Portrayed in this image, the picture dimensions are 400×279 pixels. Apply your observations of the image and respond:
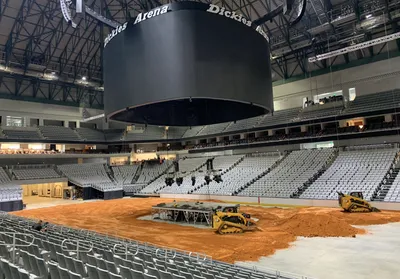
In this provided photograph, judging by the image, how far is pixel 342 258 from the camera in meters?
10.9

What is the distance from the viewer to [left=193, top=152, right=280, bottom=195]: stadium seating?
104 feet

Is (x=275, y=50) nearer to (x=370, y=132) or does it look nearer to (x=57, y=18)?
(x=370, y=132)

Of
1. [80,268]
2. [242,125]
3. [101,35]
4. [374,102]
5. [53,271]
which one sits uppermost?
[101,35]

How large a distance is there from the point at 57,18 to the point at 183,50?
88.6 feet

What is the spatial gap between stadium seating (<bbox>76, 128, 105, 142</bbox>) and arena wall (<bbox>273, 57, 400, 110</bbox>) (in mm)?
27785

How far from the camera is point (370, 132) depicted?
29.7 meters

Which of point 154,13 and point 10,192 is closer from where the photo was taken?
point 154,13

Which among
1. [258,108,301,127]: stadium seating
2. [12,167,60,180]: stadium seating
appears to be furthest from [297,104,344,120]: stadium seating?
[12,167,60,180]: stadium seating

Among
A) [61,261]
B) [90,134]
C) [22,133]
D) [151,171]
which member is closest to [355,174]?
[61,261]

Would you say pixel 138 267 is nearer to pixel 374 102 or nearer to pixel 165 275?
pixel 165 275

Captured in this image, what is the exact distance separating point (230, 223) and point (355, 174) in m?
15.0

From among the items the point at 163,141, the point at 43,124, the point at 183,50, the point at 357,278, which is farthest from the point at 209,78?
the point at 43,124

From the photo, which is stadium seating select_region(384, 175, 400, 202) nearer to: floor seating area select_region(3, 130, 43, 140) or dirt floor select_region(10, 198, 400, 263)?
dirt floor select_region(10, 198, 400, 263)

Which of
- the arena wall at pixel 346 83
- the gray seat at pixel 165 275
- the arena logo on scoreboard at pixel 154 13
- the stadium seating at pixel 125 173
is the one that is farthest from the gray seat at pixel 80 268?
the stadium seating at pixel 125 173
